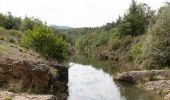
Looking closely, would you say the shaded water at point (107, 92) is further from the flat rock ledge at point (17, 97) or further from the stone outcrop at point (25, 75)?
the flat rock ledge at point (17, 97)

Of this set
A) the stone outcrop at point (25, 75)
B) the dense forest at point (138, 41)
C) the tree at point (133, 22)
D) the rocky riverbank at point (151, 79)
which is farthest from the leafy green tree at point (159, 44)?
the tree at point (133, 22)

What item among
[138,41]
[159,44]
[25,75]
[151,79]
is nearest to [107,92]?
[151,79]

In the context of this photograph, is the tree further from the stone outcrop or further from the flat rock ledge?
the flat rock ledge

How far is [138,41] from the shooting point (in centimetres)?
7938

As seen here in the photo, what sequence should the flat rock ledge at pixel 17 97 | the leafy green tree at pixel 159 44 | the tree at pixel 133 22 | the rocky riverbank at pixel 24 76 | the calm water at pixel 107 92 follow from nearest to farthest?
1. the flat rock ledge at pixel 17 97
2. the rocky riverbank at pixel 24 76
3. the calm water at pixel 107 92
4. the leafy green tree at pixel 159 44
5. the tree at pixel 133 22

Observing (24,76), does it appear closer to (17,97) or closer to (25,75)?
(25,75)

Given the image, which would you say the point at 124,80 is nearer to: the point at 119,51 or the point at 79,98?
the point at 79,98

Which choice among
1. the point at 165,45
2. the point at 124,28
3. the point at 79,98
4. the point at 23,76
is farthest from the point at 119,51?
the point at 23,76

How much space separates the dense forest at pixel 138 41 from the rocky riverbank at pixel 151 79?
5453 mm

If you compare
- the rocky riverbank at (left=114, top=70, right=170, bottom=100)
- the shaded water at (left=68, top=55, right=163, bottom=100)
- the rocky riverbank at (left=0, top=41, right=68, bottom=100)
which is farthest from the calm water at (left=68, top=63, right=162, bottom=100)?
the rocky riverbank at (left=0, top=41, right=68, bottom=100)

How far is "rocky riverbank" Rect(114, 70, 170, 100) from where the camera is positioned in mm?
A: 36838

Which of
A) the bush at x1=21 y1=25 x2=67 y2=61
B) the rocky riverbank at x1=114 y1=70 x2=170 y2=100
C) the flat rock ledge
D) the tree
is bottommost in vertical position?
the rocky riverbank at x1=114 y1=70 x2=170 y2=100

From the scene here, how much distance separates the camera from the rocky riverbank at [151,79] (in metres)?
36.8

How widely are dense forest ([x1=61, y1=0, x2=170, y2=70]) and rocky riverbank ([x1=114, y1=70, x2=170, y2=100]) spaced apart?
5453 millimetres
